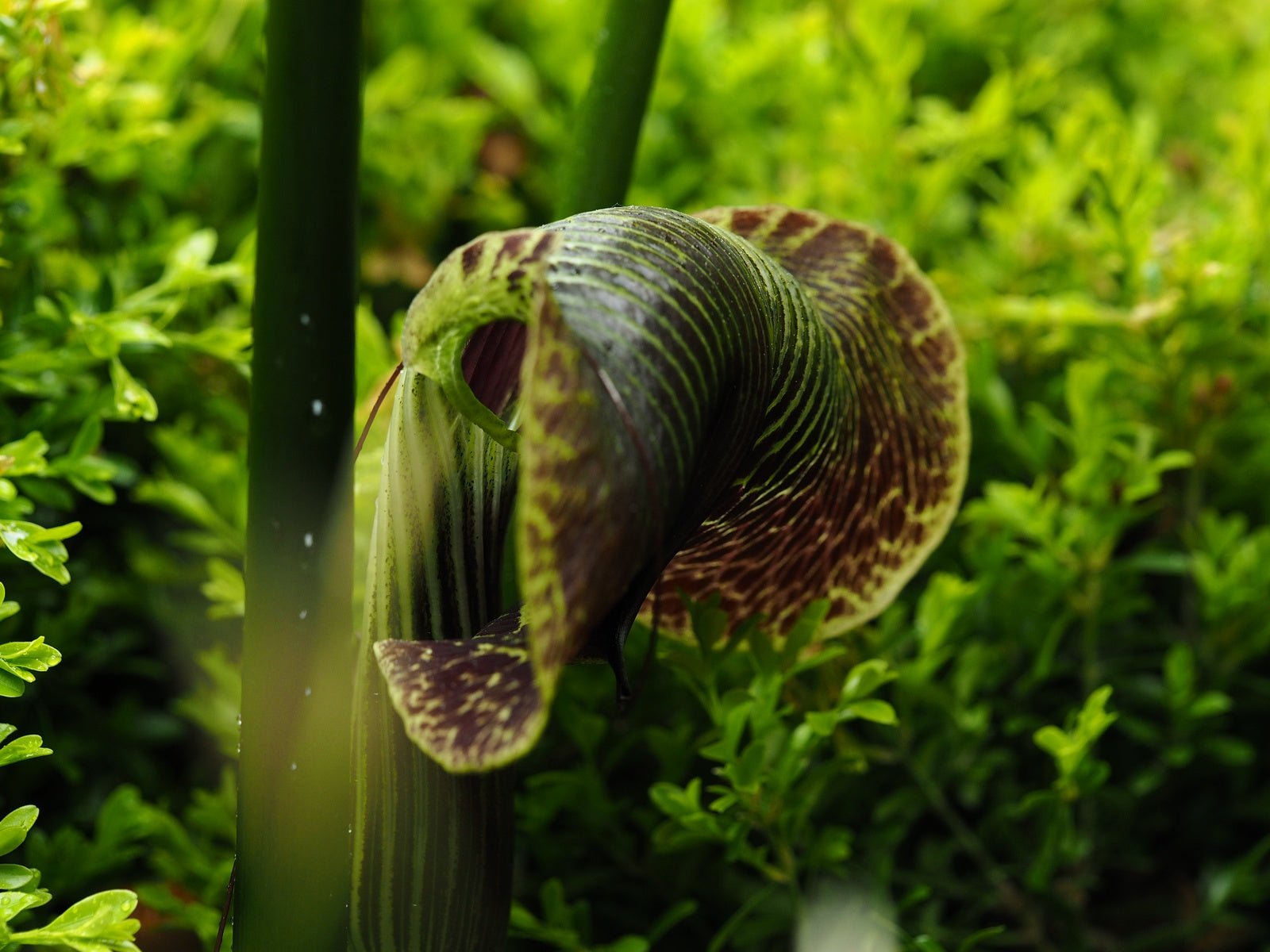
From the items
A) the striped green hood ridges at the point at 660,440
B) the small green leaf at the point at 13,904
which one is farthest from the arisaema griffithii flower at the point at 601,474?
the small green leaf at the point at 13,904

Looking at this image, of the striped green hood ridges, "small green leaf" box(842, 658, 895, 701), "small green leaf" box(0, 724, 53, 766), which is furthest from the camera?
"small green leaf" box(842, 658, 895, 701)

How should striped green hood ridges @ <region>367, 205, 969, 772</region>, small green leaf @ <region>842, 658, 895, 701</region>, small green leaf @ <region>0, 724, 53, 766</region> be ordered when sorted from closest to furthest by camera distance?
striped green hood ridges @ <region>367, 205, 969, 772</region> < small green leaf @ <region>0, 724, 53, 766</region> < small green leaf @ <region>842, 658, 895, 701</region>

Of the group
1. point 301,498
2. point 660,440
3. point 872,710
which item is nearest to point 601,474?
point 660,440

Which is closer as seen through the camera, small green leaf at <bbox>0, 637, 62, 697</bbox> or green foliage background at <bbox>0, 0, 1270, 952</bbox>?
small green leaf at <bbox>0, 637, 62, 697</bbox>

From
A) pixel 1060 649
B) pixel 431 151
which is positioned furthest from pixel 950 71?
pixel 1060 649

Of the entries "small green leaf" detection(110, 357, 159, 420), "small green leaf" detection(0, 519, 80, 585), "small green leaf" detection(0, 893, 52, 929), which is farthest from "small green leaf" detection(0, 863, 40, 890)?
"small green leaf" detection(110, 357, 159, 420)

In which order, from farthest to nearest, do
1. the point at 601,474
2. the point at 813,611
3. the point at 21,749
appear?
the point at 813,611, the point at 21,749, the point at 601,474

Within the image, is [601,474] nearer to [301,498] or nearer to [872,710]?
[301,498]

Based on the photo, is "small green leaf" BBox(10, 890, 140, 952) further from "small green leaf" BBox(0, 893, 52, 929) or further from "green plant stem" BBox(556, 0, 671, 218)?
"green plant stem" BBox(556, 0, 671, 218)
